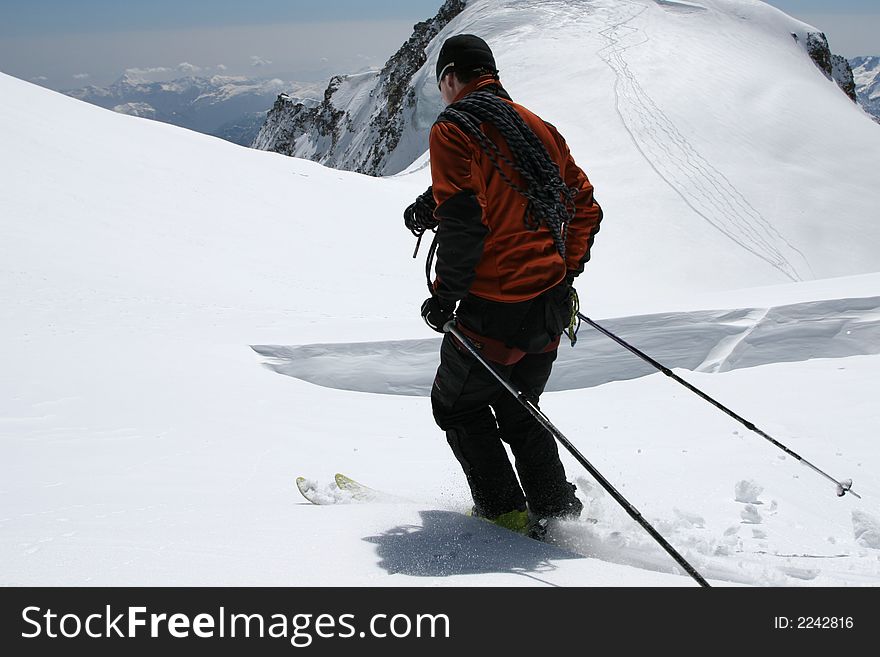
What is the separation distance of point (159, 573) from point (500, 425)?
1.41m

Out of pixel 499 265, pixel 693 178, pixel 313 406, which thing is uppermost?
pixel 499 265

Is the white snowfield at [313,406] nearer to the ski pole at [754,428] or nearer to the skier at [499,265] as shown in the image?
the ski pole at [754,428]

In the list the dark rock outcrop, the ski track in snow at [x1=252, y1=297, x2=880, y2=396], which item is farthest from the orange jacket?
the dark rock outcrop

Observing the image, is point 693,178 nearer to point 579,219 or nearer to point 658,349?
point 658,349

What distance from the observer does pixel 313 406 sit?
4965 mm

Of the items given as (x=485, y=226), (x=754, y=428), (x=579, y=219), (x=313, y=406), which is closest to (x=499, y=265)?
(x=485, y=226)

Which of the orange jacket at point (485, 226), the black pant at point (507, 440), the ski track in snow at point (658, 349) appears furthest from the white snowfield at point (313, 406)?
the orange jacket at point (485, 226)

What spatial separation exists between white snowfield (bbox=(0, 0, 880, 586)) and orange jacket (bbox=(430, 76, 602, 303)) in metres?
1.01

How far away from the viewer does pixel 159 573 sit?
7.06 ft

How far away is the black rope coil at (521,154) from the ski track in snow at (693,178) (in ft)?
50.1

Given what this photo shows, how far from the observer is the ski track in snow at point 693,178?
16875 mm

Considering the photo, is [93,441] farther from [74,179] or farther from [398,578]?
[74,179]

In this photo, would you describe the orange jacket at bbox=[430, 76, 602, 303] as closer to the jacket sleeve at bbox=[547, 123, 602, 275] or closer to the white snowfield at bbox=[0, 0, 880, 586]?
the jacket sleeve at bbox=[547, 123, 602, 275]

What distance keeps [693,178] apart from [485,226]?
1859cm
